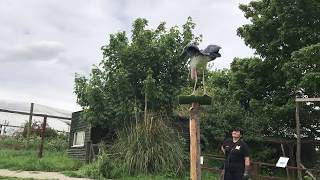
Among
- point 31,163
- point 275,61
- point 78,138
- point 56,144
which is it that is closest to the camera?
point 31,163

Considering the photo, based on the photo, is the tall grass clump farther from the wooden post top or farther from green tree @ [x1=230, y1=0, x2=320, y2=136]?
the wooden post top

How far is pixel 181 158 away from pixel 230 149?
20.3 feet

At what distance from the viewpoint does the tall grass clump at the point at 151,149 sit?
15094 mm

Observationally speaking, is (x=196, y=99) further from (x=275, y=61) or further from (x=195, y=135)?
(x=275, y=61)

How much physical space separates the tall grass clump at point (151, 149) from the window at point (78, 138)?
16.1 ft

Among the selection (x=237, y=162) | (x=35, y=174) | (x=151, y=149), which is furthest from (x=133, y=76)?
(x=237, y=162)

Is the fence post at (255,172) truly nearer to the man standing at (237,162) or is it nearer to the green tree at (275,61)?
the green tree at (275,61)

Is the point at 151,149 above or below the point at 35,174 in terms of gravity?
above

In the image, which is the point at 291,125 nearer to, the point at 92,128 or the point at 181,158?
the point at 181,158

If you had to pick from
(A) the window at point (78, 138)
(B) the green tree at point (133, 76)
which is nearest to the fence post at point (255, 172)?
(B) the green tree at point (133, 76)

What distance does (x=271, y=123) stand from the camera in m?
17.6

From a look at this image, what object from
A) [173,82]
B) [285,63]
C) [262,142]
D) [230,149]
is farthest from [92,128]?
[230,149]

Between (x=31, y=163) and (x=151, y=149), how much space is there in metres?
4.18

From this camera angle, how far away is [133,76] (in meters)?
18.3
